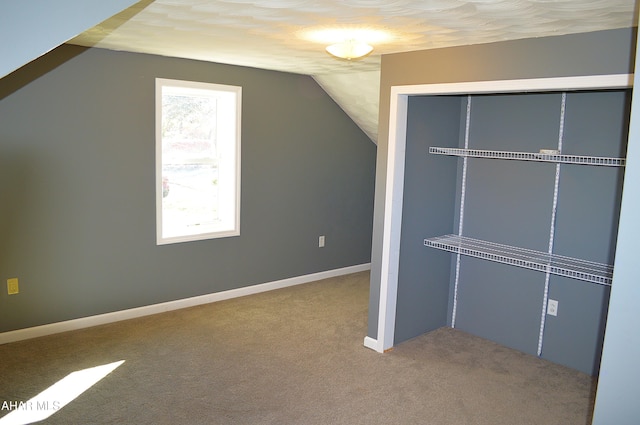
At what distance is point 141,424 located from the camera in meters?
2.80

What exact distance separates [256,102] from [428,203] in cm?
193

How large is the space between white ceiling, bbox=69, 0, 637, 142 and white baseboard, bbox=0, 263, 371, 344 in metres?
2.09

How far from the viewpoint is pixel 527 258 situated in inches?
143

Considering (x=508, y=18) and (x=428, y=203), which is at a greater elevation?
(x=508, y=18)

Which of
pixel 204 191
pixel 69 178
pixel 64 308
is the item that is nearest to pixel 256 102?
pixel 204 191

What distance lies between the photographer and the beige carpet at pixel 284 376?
298 centimetres

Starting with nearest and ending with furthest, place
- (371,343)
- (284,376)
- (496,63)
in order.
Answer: (496,63) → (284,376) → (371,343)

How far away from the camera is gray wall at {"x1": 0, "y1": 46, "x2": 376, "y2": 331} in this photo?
3.72 metres

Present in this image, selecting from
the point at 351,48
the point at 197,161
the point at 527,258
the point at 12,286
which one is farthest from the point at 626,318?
the point at 197,161

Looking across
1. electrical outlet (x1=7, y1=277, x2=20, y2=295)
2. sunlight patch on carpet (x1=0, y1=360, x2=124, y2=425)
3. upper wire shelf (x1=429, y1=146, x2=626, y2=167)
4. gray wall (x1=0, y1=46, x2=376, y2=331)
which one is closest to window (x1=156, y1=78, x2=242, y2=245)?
gray wall (x1=0, y1=46, x2=376, y2=331)

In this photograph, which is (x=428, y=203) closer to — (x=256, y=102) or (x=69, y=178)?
(x=256, y=102)

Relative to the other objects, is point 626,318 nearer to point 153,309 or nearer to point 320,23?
point 320,23

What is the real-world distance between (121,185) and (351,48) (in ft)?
7.13

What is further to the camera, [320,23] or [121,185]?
[121,185]
